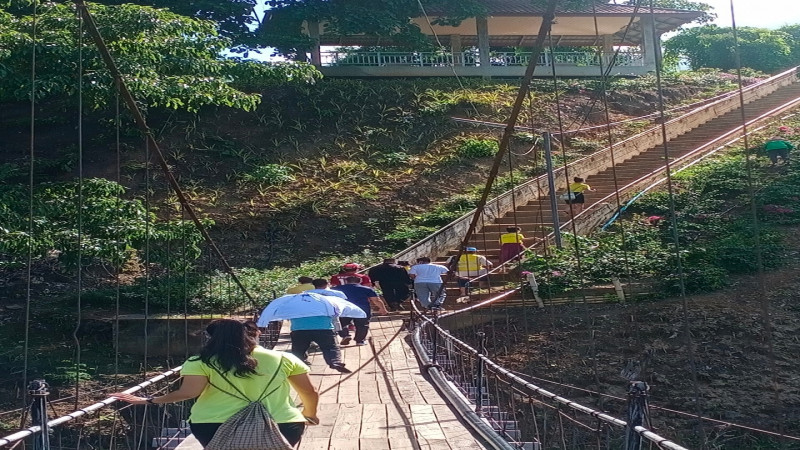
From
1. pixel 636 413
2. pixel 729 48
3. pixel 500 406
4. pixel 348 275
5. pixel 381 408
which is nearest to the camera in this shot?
pixel 636 413

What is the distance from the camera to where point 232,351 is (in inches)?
161

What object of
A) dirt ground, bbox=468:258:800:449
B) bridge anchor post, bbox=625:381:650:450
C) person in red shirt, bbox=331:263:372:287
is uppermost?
bridge anchor post, bbox=625:381:650:450

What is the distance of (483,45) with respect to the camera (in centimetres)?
2731

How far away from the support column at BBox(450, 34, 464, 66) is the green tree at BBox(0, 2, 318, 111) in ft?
49.4

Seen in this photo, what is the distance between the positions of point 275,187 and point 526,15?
10405 millimetres

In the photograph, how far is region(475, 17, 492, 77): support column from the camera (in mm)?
27234

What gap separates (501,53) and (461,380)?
1980 cm

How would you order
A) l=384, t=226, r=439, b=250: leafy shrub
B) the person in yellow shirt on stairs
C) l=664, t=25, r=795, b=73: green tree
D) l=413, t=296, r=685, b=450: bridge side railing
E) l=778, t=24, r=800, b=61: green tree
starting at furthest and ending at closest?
l=778, t=24, r=800, b=61: green tree, l=664, t=25, r=795, b=73: green tree, l=384, t=226, r=439, b=250: leafy shrub, the person in yellow shirt on stairs, l=413, t=296, r=685, b=450: bridge side railing

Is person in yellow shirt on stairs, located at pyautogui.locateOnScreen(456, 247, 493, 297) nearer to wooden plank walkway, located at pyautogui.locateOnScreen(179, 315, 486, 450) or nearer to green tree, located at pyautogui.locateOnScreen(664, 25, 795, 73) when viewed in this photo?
wooden plank walkway, located at pyautogui.locateOnScreen(179, 315, 486, 450)

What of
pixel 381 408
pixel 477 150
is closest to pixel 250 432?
pixel 381 408

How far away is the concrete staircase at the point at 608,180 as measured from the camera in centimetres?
1672

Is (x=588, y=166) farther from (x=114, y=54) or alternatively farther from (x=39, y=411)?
(x=39, y=411)

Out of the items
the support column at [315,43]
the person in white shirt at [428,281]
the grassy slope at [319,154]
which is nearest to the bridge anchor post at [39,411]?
the person in white shirt at [428,281]

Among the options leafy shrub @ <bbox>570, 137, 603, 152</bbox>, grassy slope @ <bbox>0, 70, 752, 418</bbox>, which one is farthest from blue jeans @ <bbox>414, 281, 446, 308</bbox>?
leafy shrub @ <bbox>570, 137, 603, 152</bbox>
